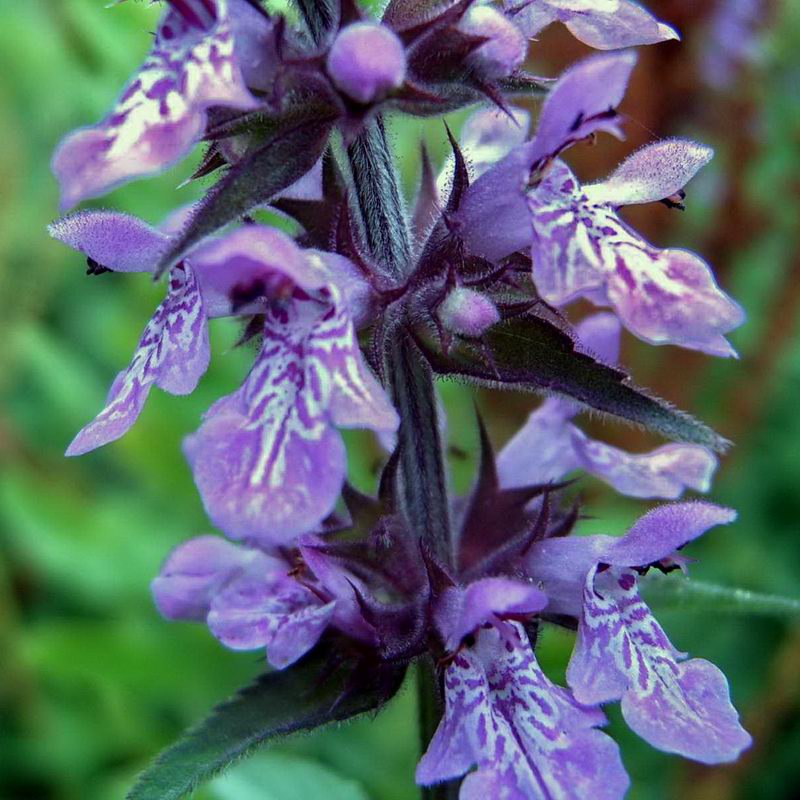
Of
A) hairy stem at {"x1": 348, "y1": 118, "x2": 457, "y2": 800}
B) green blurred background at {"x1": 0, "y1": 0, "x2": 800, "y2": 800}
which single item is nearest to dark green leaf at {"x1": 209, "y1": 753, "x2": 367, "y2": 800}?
green blurred background at {"x1": 0, "y1": 0, "x2": 800, "y2": 800}

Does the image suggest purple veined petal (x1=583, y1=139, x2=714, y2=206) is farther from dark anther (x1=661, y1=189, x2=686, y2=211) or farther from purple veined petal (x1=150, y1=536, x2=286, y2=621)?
purple veined petal (x1=150, y1=536, x2=286, y2=621)

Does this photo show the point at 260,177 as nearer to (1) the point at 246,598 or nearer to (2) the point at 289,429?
(2) the point at 289,429

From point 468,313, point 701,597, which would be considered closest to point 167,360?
point 468,313

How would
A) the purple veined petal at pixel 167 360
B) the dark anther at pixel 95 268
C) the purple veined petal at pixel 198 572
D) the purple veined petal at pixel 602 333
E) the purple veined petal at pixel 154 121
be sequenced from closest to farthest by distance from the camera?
the purple veined petal at pixel 154 121 < the purple veined petal at pixel 167 360 < the dark anther at pixel 95 268 < the purple veined petal at pixel 198 572 < the purple veined petal at pixel 602 333

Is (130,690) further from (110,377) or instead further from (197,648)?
(110,377)

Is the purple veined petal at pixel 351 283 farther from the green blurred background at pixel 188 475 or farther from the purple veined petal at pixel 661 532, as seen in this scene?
the green blurred background at pixel 188 475

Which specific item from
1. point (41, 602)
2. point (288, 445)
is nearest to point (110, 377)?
point (41, 602)

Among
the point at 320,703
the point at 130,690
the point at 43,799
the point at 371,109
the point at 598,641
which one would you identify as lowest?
the point at 43,799

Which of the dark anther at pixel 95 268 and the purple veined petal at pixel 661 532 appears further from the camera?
the dark anther at pixel 95 268

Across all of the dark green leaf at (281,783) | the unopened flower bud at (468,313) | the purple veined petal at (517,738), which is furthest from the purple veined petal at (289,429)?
the dark green leaf at (281,783)
